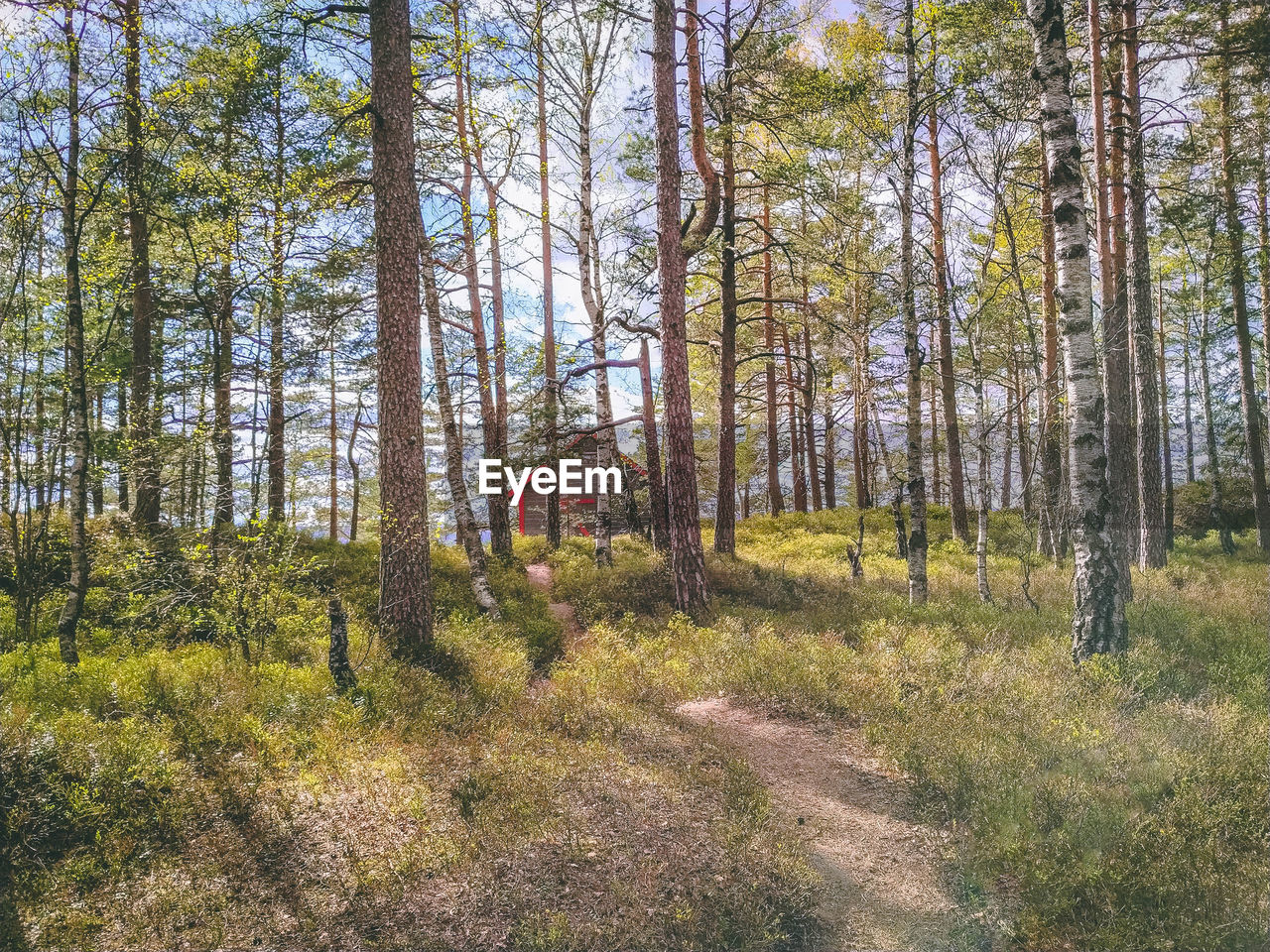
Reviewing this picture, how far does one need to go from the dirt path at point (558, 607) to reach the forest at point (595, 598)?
0.52 ft

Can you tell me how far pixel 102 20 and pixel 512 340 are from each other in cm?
976

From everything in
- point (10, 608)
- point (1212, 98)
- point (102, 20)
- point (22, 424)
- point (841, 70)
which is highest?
point (1212, 98)

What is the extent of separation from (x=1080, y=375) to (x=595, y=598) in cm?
841

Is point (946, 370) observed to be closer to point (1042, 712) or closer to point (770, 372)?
point (770, 372)

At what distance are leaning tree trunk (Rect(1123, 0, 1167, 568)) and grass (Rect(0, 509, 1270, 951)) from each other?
19.5ft

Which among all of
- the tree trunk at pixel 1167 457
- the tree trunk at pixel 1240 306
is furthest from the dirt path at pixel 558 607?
the tree trunk at pixel 1240 306

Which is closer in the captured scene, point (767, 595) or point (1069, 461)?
point (1069, 461)

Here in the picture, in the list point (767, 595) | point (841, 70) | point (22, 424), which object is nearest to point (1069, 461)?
point (767, 595)

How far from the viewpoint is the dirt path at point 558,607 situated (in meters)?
10.6

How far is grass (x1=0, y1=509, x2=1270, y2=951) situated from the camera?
10.9ft

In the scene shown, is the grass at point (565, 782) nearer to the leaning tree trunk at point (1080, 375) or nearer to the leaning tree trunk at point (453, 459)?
the leaning tree trunk at point (1080, 375)

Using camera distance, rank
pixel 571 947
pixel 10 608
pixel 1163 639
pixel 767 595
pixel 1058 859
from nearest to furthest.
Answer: pixel 571 947, pixel 1058 859, pixel 1163 639, pixel 10 608, pixel 767 595

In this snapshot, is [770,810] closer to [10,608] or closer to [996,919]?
[996,919]

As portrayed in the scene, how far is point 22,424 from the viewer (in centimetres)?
630
